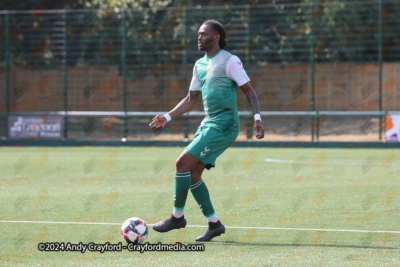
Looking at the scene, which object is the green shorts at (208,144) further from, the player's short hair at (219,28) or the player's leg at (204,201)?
the player's short hair at (219,28)

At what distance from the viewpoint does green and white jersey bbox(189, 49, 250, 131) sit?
7.89 meters

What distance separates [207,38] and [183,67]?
2048 cm

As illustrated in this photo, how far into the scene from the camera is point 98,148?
959 inches

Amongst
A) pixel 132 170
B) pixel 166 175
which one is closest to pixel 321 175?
pixel 166 175

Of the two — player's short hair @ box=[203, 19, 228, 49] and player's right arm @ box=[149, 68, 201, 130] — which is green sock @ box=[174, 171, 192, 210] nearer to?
player's right arm @ box=[149, 68, 201, 130]

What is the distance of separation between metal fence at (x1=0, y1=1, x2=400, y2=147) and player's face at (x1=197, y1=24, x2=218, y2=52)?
16.7m

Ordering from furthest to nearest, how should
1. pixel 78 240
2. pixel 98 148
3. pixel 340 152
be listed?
pixel 98 148
pixel 340 152
pixel 78 240

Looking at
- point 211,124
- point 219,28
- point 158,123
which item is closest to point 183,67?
point 219,28

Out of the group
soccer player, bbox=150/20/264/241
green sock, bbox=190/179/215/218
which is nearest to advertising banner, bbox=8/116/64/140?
soccer player, bbox=150/20/264/241

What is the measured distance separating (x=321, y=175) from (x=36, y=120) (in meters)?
13.3

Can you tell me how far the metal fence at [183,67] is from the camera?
87.5 feet

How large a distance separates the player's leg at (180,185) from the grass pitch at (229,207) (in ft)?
0.43

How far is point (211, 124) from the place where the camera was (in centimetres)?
800

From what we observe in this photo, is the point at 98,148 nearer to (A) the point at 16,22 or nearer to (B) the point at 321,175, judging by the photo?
(A) the point at 16,22
